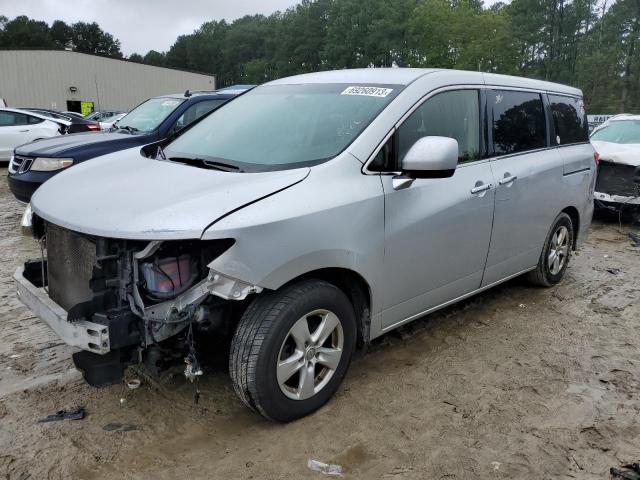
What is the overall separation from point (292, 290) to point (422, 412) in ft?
3.54

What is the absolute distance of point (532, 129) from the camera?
4590 millimetres

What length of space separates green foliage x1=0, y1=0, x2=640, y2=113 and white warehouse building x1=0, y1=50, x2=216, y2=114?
25.6 m

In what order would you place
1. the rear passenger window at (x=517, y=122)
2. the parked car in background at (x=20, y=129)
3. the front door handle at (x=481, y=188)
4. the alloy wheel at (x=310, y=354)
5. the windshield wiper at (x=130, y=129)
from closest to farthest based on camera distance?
the alloy wheel at (x=310, y=354) → the front door handle at (x=481, y=188) → the rear passenger window at (x=517, y=122) → the windshield wiper at (x=130, y=129) → the parked car in background at (x=20, y=129)

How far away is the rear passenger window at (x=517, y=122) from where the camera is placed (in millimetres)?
4145

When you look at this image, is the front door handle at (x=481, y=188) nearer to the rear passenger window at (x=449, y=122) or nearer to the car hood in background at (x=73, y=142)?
the rear passenger window at (x=449, y=122)

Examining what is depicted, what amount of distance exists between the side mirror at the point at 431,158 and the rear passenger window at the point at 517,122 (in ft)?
3.78

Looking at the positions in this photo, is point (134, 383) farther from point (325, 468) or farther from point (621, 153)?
point (621, 153)

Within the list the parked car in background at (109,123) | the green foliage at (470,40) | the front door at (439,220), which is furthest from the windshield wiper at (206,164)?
the green foliage at (470,40)

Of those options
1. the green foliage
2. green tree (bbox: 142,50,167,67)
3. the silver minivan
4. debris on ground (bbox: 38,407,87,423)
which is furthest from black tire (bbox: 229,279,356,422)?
green tree (bbox: 142,50,167,67)

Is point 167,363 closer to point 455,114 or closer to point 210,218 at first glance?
point 210,218

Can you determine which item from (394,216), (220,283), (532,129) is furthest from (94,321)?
(532,129)

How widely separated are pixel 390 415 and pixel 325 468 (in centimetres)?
60

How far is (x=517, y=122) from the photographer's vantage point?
4.39 meters

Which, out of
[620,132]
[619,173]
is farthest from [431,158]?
[620,132]
